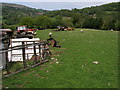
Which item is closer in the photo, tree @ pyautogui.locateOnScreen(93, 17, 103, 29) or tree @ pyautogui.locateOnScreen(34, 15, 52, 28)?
tree @ pyautogui.locateOnScreen(93, 17, 103, 29)

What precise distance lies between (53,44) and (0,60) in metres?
5.85

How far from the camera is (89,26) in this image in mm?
54156

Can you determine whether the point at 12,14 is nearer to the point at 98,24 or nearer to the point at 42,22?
the point at 42,22

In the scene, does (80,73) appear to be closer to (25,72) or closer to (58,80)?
(58,80)

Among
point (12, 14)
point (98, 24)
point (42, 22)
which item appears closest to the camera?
point (98, 24)

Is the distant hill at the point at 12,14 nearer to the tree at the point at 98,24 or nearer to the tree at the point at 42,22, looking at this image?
the tree at the point at 42,22

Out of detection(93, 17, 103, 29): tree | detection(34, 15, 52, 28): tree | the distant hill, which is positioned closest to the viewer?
detection(93, 17, 103, 29): tree

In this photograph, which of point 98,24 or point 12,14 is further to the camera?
point 12,14

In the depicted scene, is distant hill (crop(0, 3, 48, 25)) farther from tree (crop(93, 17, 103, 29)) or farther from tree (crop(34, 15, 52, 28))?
tree (crop(93, 17, 103, 29))

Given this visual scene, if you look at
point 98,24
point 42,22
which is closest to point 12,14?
point 42,22

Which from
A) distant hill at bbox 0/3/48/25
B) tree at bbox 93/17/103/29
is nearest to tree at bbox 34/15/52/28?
tree at bbox 93/17/103/29

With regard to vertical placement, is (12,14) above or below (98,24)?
above

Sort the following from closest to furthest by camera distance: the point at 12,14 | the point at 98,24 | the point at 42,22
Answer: the point at 98,24 → the point at 42,22 → the point at 12,14

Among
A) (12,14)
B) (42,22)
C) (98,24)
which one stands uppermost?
(12,14)
